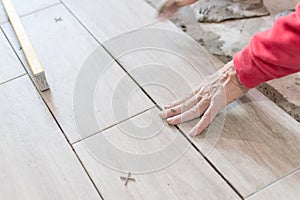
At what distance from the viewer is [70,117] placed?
126 cm

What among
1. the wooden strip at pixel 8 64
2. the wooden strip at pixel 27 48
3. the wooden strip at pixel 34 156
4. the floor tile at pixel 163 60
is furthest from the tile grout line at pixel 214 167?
the wooden strip at pixel 8 64

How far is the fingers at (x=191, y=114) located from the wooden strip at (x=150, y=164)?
0.03 metres

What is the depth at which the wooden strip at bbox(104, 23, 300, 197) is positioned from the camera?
3.53ft

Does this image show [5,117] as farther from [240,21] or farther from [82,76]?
[240,21]

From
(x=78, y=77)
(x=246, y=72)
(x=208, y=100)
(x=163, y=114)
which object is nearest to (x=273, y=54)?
(x=246, y=72)

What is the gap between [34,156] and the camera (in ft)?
3.81

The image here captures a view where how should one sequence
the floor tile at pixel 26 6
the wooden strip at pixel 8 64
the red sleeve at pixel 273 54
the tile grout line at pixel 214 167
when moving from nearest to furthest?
the red sleeve at pixel 273 54 → the tile grout line at pixel 214 167 → the wooden strip at pixel 8 64 → the floor tile at pixel 26 6

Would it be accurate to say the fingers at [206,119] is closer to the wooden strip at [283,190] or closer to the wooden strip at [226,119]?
the wooden strip at [226,119]

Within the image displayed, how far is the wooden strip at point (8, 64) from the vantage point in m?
1.43

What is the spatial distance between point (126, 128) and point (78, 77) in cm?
28

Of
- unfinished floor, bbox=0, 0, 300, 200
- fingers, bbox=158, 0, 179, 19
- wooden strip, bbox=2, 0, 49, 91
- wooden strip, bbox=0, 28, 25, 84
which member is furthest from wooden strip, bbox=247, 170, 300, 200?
wooden strip, bbox=0, 28, 25, 84

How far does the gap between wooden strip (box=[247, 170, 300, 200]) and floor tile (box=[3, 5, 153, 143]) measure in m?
0.42

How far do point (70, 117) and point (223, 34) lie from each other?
1.99 feet

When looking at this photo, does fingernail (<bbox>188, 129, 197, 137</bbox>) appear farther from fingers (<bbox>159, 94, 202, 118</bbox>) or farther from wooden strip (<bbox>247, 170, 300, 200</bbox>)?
wooden strip (<bbox>247, 170, 300, 200</bbox>)
